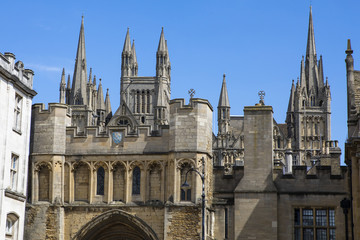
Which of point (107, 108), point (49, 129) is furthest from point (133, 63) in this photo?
point (49, 129)

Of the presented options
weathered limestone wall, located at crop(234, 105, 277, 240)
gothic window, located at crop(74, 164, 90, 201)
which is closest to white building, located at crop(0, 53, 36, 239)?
gothic window, located at crop(74, 164, 90, 201)

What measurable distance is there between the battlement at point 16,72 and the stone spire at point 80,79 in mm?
69562

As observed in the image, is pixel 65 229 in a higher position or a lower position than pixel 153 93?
lower

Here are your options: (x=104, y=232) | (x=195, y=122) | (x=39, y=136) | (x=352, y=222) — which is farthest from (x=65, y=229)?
(x=352, y=222)

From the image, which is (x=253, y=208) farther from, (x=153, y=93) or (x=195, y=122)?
(x=153, y=93)

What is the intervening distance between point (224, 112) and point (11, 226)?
66818mm

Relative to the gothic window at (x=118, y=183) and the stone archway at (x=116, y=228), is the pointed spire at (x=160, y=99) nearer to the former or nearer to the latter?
the gothic window at (x=118, y=183)

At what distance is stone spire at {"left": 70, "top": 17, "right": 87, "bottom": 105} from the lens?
10438 cm

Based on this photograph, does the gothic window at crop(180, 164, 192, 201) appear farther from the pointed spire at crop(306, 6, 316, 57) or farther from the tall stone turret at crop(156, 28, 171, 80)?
the tall stone turret at crop(156, 28, 171, 80)

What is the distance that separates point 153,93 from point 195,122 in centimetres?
7850

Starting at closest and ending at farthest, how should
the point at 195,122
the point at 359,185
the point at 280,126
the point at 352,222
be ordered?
the point at 359,185 < the point at 352,222 < the point at 195,122 < the point at 280,126

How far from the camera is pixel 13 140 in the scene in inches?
1291

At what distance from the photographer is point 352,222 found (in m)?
32.6

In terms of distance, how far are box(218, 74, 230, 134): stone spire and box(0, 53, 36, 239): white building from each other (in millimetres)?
63698
